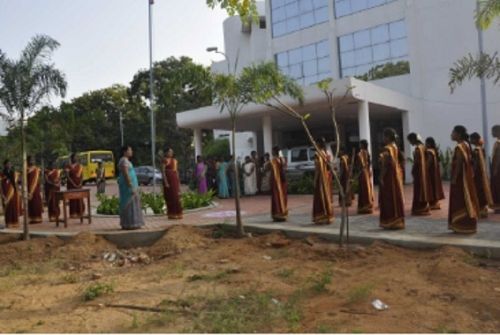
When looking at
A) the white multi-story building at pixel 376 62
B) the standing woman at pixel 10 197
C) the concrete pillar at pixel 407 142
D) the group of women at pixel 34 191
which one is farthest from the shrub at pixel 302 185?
the standing woman at pixel 10 197

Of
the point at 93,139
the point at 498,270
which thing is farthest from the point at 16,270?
the point at 93,139

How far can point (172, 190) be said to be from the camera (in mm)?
11609

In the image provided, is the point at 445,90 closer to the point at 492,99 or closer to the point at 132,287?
the point at 492,99

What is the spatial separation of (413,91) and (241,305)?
697 inches

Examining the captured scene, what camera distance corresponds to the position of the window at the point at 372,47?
70.0 feet

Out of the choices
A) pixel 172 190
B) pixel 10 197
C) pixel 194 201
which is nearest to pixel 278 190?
pixel 172 190

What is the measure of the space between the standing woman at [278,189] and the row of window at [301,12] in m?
14.4

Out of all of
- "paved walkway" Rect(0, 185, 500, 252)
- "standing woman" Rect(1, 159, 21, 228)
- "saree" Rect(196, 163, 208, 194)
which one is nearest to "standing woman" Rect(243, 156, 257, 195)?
"saree" Rect(196, 163, 208, 194)

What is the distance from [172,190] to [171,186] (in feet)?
0.45

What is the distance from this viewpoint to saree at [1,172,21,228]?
1202cm

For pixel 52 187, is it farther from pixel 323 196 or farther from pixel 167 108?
pixel 167 108

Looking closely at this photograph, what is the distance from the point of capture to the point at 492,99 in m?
19.3

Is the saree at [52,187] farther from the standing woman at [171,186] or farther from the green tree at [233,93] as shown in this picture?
the green tree at [233,93]

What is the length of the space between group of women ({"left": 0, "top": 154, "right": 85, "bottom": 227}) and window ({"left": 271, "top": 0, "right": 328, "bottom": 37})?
47.7ft
